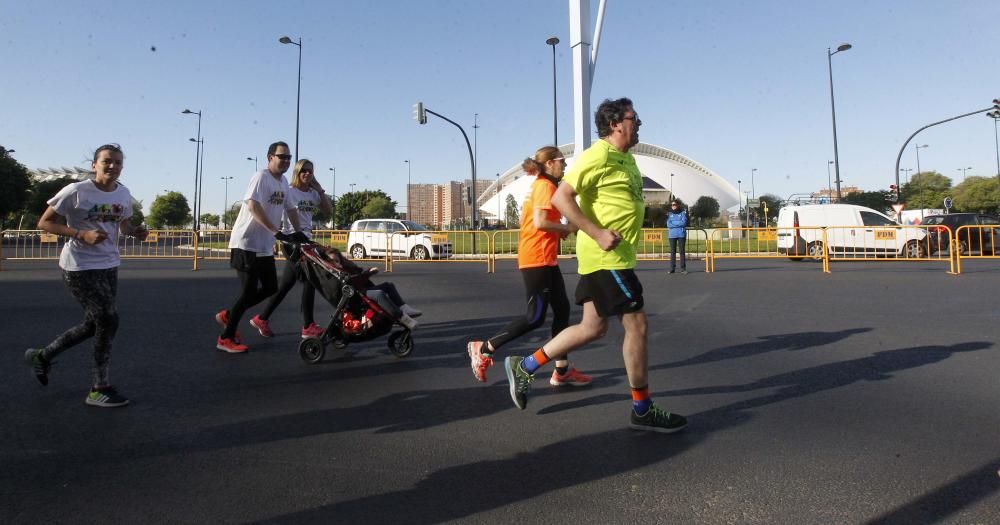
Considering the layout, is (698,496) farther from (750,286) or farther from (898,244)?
(898,244)

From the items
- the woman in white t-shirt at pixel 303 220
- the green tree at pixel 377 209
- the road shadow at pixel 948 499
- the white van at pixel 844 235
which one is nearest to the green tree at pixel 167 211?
the green tree at pixel 377 209

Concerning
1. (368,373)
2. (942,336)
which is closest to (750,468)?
(368,373)

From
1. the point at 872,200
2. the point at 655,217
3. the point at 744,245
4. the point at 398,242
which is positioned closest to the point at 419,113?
the point at 398,242

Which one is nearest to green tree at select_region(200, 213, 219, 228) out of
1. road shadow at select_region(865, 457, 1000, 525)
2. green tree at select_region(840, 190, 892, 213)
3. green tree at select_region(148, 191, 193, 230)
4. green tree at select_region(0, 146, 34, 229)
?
green tree at select_region(148, 191, 193, 230)

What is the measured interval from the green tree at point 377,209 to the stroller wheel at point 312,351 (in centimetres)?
8344

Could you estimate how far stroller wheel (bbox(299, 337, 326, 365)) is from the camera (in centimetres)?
512

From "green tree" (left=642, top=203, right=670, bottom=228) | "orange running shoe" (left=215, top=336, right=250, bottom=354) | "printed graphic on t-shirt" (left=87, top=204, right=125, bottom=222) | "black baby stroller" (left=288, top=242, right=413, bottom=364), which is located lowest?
"orange running shoe" (left=215, top=336, right=250, bottom=354)

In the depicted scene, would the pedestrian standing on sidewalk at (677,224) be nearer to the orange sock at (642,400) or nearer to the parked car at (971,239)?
the parked car at (971,239)

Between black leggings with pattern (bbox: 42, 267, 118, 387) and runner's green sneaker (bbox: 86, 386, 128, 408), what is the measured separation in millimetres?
50

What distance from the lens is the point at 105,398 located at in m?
3.86

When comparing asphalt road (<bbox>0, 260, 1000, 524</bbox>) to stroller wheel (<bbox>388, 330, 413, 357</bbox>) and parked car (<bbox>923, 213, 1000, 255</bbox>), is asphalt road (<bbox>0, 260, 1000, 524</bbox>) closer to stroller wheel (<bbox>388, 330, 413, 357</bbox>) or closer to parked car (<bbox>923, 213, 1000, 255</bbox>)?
stroller wheel (<bbox>388, 330, 413, 357</bbox>)

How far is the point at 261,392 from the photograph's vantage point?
4.24m

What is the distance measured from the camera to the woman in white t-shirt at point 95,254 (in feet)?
12.6

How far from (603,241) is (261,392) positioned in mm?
2566
